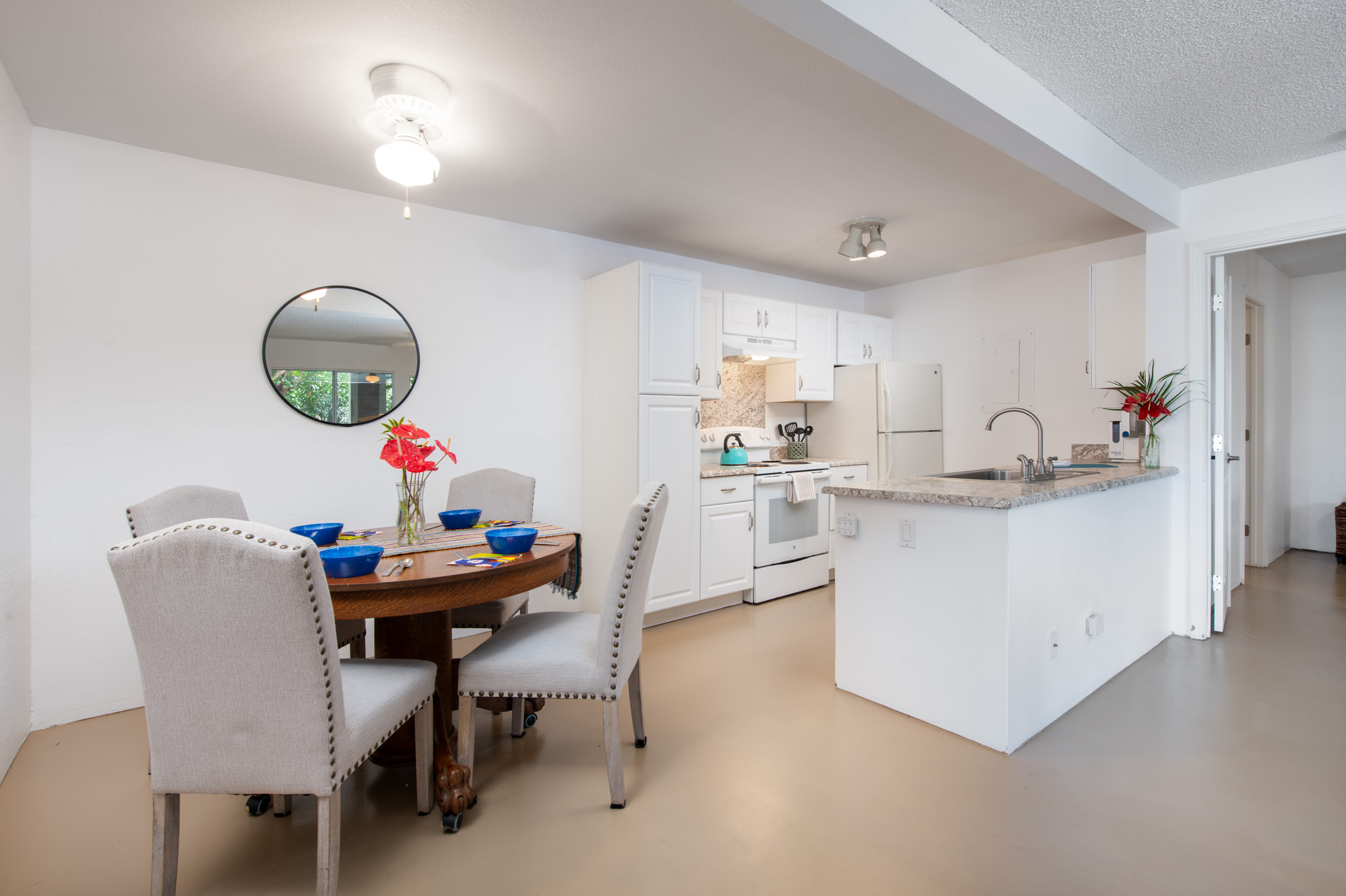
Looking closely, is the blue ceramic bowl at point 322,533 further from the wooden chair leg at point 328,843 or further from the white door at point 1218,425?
the white door at point 1218,425

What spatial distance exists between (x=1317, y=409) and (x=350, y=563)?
7.13m

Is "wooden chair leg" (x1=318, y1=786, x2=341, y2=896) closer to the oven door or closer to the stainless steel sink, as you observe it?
the stainless steel sink

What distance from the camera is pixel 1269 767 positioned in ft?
6.66

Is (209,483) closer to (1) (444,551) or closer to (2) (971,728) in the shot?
(1) (444,551)

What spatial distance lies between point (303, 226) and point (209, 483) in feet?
4.18

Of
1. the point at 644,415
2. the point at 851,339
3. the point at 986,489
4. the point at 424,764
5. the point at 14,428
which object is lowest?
the point at 424,764

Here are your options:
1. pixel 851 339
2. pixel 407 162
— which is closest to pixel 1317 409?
pixel 851 339

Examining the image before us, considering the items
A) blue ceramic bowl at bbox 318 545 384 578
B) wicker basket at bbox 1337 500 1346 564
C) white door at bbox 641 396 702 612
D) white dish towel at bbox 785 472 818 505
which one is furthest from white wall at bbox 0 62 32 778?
wicker basket at bbox 1337 500 1346 564

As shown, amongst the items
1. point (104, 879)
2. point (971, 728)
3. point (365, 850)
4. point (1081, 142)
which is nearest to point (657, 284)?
point (1081, 142)

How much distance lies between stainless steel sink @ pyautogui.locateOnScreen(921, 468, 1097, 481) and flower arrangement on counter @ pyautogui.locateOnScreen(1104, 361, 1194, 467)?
46 cm

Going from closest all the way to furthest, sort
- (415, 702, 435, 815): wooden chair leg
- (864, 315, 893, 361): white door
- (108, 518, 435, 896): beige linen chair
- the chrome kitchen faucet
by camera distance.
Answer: (108, 518, 435, 896): beige linen chair, (415, 702, 435, 815): wooden chair leg, the chrome kitchen faucet, (864, 315, 893, 361): white door

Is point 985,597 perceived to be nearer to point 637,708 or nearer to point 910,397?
point 637,708

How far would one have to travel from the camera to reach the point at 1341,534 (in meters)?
4.80

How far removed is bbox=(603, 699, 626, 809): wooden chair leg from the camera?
186 centimetres
